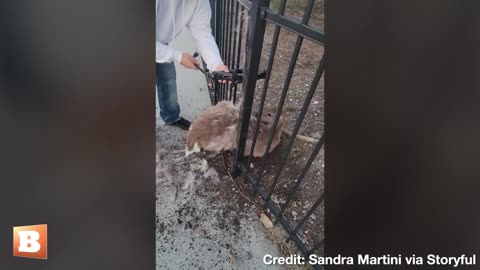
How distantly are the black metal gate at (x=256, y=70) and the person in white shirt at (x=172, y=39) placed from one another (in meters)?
0.03

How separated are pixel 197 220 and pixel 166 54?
20cm

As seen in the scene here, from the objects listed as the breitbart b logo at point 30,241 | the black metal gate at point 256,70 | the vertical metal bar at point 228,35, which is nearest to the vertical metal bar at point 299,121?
the black metal gate at point 256,70

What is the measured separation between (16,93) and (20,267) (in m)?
0.18

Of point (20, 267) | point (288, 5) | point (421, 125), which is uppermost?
point (288, 5)

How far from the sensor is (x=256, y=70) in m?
0.56

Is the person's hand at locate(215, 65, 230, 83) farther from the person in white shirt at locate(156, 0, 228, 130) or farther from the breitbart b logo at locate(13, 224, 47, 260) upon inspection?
the breitbart b logo at locate(13, 224, 47, 260)

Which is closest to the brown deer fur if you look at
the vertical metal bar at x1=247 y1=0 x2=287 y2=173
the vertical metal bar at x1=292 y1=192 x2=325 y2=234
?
the vertical metal bar at x1=247 y1=0 x2=287 y2=173

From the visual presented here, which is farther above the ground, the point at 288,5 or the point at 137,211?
the point at 288,5

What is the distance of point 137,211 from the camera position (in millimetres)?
384

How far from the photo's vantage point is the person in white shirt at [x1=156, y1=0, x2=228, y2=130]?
0.39 metres

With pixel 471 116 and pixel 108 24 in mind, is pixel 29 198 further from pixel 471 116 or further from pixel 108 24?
pixel 471 116

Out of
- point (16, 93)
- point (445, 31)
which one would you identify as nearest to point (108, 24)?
point (16, 93)

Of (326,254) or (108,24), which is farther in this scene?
(326,254)

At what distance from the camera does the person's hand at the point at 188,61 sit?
0.42 m
